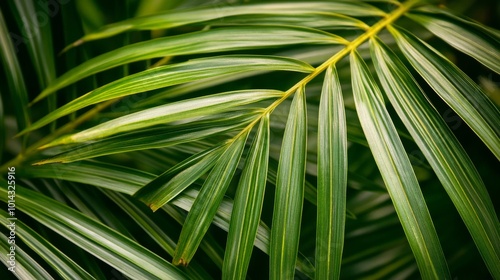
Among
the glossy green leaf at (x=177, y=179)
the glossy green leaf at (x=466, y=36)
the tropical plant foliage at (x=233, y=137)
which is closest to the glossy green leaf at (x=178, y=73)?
the tropical plant foliage at (x=233, y=137)

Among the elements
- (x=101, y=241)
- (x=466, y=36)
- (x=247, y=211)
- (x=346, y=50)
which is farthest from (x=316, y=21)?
(x=101, y=241)

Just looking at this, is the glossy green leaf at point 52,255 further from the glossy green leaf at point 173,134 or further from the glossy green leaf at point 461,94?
the glossy green leaf at point 461,94

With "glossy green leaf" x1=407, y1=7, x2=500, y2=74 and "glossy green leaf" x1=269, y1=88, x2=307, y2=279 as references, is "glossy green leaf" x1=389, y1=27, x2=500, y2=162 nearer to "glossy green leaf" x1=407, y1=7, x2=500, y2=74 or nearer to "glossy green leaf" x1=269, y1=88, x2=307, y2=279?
A: "glossy green leaf" x1=407, y1=7, x2=500, y2=74

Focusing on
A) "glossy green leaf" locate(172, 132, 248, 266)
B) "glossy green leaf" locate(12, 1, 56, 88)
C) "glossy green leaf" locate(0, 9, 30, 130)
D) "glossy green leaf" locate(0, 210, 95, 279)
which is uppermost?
"glossy green leaf" locate(12, 1, 56, 88)

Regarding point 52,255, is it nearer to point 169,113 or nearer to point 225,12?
point 169,113

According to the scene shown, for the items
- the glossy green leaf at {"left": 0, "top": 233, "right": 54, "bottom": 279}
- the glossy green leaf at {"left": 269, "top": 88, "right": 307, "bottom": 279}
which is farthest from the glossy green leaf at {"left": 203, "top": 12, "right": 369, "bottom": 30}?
the glossy green leaf at {"left": 0, "top": 233, "right": 54, "bottom": 279}

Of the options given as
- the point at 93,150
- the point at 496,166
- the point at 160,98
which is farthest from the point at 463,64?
the point at 93,150
